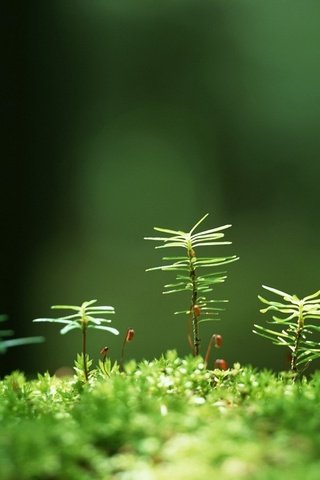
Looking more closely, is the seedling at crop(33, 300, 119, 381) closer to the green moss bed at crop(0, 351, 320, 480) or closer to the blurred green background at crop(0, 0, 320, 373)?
the green moss bed at crop(0, 351, 320, 480)

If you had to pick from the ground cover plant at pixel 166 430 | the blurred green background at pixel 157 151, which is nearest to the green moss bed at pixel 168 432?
the ground cover plant at pixel 166 430

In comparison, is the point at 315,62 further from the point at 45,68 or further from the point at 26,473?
the point at 26,473

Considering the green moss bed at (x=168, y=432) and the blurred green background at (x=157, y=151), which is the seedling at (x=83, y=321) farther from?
the blurred green background at (x=157, y=151)

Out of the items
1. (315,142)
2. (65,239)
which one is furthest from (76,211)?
(315,142)

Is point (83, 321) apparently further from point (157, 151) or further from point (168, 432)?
point (157, 151)

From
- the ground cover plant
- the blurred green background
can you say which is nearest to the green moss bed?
the ground cover plant

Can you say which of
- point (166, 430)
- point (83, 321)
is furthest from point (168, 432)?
point (83, 321)
